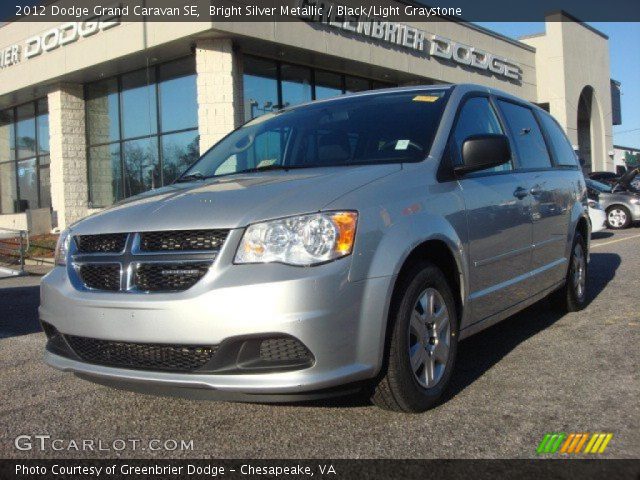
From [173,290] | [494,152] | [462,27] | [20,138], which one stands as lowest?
[173,290]

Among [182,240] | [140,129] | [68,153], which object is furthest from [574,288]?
[68,153]

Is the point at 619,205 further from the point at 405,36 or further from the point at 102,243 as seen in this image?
the point at 102,243

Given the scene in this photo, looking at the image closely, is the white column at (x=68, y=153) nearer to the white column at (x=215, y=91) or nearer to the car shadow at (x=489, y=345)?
the white column at (x=215, y=91)

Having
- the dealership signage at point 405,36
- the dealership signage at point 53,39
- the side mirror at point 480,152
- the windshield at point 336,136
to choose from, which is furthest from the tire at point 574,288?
the dealership signage at point 53,39

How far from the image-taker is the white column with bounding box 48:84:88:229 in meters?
17.9

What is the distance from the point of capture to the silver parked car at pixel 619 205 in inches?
648

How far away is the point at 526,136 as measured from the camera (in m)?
5.01

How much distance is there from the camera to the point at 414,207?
3.24m

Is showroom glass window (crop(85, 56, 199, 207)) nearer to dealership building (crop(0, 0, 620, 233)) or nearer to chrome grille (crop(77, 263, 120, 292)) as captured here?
dealership building (crop(0, 0, 620, 233))

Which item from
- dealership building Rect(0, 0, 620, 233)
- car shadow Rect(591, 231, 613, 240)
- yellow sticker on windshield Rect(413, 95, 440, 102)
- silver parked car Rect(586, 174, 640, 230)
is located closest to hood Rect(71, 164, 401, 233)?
yellow sticker on windshield Rect(413, 95, 440, 102)

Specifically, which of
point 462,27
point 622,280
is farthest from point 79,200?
point 622,280

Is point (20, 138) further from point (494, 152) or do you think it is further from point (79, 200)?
point (494, 152)

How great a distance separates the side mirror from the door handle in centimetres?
64

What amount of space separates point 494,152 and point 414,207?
0.77 m
